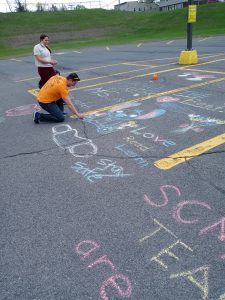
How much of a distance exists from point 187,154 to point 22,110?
4561mm

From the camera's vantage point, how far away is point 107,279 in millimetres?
2457

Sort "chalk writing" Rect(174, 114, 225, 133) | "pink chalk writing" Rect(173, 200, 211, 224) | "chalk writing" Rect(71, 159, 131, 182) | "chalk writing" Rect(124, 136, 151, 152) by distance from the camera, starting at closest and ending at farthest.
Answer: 1. "pink chalk writing" Rect(173, 200, 211, 224)
2. "chalk writing" Rect(71, 159, 131, 182)
3. "chalk writing" Rect(124, 136, 151, 152)
4. "chalk writing" Rect(174, 114, 225, 133)

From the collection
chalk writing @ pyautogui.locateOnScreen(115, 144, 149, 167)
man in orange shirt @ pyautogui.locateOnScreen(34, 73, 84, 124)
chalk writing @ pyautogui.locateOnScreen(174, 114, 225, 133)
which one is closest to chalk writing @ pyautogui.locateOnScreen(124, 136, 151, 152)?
chalk writing @ pyautogui.locateOnScreen(115, 144, 149, 167)

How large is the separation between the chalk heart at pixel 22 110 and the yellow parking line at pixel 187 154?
4.03m

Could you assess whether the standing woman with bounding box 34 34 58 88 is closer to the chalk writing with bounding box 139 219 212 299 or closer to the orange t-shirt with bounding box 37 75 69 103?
the orange t-shirt with bounding box 37 75 69 103

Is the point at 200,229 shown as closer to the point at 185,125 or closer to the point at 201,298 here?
the point at 201,298

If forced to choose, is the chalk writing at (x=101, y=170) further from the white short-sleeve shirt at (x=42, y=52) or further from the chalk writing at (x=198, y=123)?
the white short-sleeve shirt at (x=42, y=52)

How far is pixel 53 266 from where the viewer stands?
2619 mm

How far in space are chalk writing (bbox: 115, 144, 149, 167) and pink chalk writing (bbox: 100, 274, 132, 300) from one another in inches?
76.3

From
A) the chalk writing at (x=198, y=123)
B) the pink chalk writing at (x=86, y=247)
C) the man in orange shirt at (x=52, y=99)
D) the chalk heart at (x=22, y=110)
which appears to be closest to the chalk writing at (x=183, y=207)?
the pink chalk writing at (x=86, y=247)

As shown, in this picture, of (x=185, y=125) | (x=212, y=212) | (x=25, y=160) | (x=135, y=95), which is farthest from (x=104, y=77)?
(x=212, y=212)

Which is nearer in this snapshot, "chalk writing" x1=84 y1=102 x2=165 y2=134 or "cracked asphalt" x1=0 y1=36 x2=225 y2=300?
"cracked asphalt" x1=0 y1=36 x2=225 y2=300

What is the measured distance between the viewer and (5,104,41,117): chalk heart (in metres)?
7.11

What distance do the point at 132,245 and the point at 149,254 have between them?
19 cm
